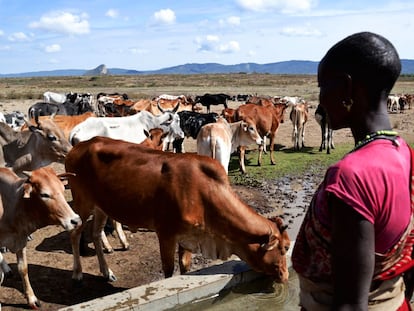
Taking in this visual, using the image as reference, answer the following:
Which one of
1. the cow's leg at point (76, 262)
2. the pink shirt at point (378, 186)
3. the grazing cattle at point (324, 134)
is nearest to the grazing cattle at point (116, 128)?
the cow's leg at point (76, 262)

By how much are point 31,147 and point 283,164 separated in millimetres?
Answer: 7671

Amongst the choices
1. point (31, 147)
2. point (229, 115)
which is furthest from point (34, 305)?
point (229, 115)

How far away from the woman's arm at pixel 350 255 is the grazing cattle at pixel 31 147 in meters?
6.83

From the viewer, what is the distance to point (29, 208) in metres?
4.92

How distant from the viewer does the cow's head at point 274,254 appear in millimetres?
4578

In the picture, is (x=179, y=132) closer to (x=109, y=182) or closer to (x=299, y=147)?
(x=299, y=147)

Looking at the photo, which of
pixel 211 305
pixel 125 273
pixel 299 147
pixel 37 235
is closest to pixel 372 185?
pixel 211 305

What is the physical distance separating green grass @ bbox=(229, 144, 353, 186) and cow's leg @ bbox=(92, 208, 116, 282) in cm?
542

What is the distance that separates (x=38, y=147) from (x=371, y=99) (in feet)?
23.2

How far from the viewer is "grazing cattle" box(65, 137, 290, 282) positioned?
15.3ft

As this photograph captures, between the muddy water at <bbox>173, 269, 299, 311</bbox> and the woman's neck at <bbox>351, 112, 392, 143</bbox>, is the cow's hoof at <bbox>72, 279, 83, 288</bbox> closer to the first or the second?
the muddy water at <bbox>173, 269, 299, 311</bbox>

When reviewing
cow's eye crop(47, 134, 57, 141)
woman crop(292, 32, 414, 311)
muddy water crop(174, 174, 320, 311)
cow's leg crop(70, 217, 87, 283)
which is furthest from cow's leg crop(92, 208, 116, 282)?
woman crop(292, 32, 414, 311)

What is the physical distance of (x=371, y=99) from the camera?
1677mm

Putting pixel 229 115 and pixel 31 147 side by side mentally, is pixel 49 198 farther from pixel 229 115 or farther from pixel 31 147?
pixel 229 115
